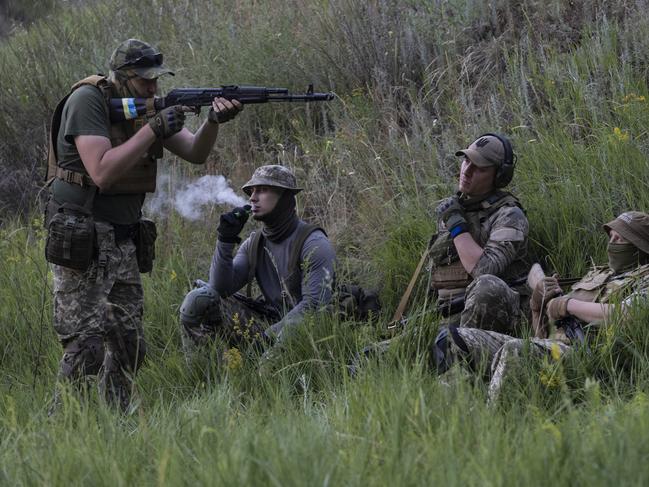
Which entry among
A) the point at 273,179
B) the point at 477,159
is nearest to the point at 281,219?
the point at 273,179

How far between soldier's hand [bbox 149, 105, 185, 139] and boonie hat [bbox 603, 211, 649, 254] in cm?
221

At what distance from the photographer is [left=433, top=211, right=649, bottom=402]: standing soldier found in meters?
4.95

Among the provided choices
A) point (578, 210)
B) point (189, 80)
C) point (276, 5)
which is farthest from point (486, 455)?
point (276, 5)

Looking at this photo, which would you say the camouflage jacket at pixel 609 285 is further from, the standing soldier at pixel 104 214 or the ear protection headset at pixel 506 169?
the standing soldier at pixel 104 214

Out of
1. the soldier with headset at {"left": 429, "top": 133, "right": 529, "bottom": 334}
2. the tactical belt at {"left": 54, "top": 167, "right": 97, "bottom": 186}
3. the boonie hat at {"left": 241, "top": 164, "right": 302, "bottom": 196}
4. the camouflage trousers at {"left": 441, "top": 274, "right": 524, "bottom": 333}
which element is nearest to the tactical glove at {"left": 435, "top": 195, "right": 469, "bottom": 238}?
the soldier with headset at {"left": 429, "top": 133, "right": 529, "bottom": 334}

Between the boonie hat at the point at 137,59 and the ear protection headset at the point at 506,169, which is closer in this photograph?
the boonie hat at the point at 137,59

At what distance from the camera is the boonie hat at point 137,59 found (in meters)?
5.40

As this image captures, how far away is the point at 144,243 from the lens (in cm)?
560

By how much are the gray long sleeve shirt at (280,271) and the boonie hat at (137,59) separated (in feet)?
4.06

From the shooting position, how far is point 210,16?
35.3 ft

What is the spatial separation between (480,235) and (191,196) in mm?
3154

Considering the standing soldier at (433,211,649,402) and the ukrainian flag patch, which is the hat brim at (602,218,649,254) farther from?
the ukrainian flag patch

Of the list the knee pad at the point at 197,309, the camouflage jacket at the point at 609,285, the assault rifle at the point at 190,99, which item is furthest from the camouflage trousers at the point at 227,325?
the camouflage jacket at the point at 609,285

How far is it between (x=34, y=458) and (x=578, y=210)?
3.64 m
